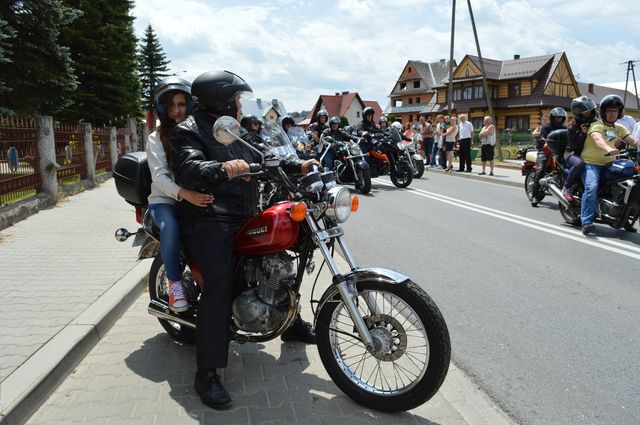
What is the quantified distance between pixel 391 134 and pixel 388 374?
10874mm

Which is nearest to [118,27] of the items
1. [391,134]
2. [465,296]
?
[391,134]

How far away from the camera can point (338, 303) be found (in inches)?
117

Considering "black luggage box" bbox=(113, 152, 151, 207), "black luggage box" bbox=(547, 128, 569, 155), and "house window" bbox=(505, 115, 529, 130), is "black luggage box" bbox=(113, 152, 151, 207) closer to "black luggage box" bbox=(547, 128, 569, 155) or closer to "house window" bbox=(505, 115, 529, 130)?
"black luggage box" bbox=(547, 128, 569, 155)

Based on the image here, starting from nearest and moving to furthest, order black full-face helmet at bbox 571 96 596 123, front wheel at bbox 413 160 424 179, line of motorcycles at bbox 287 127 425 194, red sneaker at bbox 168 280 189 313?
red sneaker at bbox 168 280 189 313 < black full-face helmet at bbox 571 96 596 123 < line of motorcycles at bbox 287 127 425 194 < front wheel at bbox 413 160 424 179

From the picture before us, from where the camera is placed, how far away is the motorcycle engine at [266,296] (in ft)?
9.97

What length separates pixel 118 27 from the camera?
87.1ft

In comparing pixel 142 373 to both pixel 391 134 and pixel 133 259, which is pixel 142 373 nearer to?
pixel 133 259

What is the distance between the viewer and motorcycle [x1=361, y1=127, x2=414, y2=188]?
13.4 metres

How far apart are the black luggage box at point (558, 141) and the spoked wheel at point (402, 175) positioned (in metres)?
4.71

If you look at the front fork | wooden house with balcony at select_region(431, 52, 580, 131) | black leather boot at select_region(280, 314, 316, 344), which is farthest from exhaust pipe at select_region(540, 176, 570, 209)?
wooden house with balcony at select_region(431, 52, 580, 131)

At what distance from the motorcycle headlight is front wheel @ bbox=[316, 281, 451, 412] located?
0.39m

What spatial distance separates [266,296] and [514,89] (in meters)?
60.8

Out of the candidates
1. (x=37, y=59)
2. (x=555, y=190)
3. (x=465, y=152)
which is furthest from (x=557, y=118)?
(x=37, y=59)

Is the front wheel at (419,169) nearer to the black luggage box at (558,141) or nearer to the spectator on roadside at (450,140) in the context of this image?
the spectator on roadside at (450,140)
